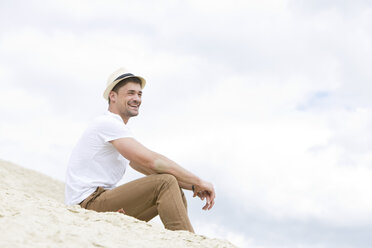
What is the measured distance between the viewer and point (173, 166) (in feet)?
13.1

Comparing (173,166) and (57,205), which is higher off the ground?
(173,166)

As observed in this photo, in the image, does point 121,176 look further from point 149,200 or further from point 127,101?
point 127,101

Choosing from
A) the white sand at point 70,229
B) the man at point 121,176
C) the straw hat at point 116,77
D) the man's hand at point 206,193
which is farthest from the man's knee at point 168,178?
the straw hat at point 116,77

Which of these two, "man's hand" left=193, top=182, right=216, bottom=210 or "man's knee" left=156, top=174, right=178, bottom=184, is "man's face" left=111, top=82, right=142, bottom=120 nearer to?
"man's knee" left=156, top=174, right=178, bottom=184

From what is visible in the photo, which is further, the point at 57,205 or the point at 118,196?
the point at 118,196

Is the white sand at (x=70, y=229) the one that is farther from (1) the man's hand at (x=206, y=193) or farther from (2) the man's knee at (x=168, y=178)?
(1) the man's hand at (x=206, y=193)

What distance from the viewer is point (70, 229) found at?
10.3 feet

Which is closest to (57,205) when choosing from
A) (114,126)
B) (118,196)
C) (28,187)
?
(118,196)

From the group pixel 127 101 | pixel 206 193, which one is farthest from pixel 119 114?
pixel 206 193

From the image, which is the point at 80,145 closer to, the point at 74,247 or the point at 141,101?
the point at 141,101

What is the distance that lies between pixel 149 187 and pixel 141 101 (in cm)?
95

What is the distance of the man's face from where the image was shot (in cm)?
446

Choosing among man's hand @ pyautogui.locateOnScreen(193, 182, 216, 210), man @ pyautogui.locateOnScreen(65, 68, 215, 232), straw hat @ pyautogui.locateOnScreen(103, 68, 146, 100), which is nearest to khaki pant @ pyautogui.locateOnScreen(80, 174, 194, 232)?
man @ pyautogui.locateOnScreen(65, 68, 215, 232)

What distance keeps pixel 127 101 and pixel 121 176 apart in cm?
66
